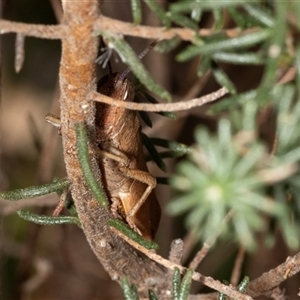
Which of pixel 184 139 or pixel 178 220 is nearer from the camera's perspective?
pixel 178 220

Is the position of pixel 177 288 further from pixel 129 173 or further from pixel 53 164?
pixel 53 164

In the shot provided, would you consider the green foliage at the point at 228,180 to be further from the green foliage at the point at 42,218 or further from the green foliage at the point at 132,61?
the green foliage at the point at 42,218

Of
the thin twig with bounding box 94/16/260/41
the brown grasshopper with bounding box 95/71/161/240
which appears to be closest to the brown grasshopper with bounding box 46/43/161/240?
the brown grasshopper with bounding box 95/71/161/240

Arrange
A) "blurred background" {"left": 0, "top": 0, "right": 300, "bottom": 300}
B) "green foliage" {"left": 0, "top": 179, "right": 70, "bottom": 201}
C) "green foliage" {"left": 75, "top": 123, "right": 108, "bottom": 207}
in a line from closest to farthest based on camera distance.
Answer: "green foliage" {"left": 75, "top": 123, "right": 108, "bottom": 207} → "green foliage" {"left": 0, "top": 179, "right": 70, "bottom": 201} → "blurred background" {"left": 0, "top": 0, "right": 300, "bottom": 300}

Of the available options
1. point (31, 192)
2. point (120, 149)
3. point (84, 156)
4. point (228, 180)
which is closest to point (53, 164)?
point (120, 149)

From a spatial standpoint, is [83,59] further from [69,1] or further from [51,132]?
[51,132]

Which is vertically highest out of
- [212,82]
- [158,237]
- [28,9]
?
[28,9]

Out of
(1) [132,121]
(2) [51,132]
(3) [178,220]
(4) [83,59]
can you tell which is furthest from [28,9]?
(4) [83,59]

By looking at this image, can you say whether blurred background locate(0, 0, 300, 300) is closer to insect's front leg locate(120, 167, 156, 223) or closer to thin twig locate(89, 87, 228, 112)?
insect's front leg locate(120, 167, 156, 223)
